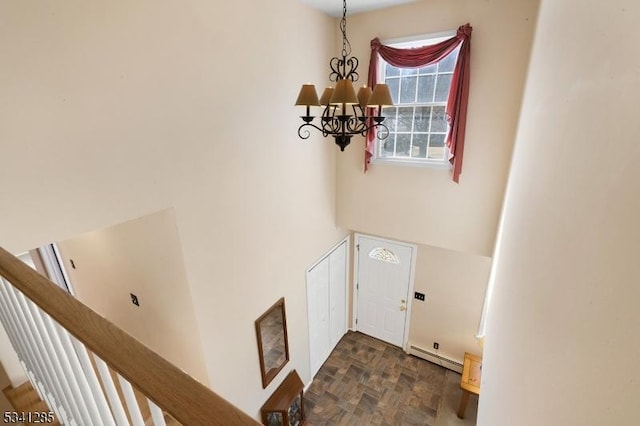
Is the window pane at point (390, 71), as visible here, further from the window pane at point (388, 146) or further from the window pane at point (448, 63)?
the window pane at point (388, 146)

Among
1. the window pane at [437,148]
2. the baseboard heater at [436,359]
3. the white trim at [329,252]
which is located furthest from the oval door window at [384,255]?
the window pane at [437,148]

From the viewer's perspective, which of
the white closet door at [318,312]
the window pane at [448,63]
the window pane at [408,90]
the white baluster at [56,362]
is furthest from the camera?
the white closet door at [318,312]

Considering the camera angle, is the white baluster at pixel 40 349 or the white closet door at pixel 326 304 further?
the white closet door at pixel 326 304

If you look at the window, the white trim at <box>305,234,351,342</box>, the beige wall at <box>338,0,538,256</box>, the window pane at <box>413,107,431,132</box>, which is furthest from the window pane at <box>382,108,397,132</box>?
the white trim at <box>305,234,351,342</box>

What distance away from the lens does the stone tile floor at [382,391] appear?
14.8ft

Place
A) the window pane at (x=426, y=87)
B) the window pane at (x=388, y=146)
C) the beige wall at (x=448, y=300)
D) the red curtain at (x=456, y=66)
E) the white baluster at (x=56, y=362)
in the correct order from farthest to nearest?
the beige wall at (x=448, y=300) < the window pane at (x=388, y=146) < the window pane at (x=426, y=87) < the red curtain at (x=456, y=66) < the white baluster at (x=56, y=362)

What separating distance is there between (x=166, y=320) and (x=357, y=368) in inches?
143

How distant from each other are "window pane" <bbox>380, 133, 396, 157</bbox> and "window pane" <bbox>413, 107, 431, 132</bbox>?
36 centimetres

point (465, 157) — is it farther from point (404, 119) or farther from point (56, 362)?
point (56, 362)

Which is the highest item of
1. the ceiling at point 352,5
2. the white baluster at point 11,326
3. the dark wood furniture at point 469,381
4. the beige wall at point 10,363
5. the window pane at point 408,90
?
the ceiling at point 352,5

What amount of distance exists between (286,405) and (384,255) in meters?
2.89

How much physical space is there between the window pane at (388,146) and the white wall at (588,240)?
3188 millimetres

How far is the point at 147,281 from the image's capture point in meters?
2.98

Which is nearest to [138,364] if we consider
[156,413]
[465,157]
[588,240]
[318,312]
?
[156,413]
